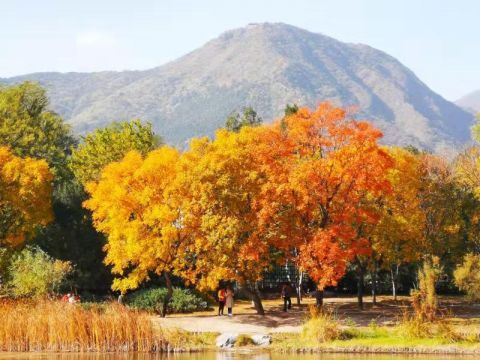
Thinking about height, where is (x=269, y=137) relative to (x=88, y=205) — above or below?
above

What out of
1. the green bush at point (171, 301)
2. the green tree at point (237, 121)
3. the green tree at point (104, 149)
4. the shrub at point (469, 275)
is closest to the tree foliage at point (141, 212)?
the green bush at point (171, 301)

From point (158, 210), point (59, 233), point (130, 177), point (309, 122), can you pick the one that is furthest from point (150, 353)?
point (59, 233)

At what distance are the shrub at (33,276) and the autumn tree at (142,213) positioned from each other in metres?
3.07

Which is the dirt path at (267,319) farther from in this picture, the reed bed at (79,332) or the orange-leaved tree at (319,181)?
the orange-leaved tree at (319,181)

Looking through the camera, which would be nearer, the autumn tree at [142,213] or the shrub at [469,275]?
the autumn tree at [142,213]

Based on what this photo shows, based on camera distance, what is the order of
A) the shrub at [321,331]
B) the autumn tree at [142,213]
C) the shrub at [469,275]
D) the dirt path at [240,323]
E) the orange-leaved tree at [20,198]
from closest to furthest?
1. the shrub at [321,331]
2. the dirt path at [240,323]
3. the autumn tree at [142,213]
4. the orange-leaved tree at [20,198]
5. the shrub at [469,275]

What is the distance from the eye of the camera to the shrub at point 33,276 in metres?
35.9

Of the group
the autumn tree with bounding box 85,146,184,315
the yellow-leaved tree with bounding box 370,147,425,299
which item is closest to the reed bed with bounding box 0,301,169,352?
the autumn tree with bounding box 85,146,184,315

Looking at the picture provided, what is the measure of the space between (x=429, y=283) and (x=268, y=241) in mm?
10659

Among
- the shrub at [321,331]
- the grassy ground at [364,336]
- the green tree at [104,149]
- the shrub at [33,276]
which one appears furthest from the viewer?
the green tree at [104,149]

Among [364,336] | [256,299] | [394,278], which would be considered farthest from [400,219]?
[364,336]

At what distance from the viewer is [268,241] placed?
38219mm

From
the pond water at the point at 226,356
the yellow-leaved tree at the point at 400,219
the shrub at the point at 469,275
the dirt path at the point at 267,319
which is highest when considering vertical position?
the yellow-leaved tree at the point at 400,219

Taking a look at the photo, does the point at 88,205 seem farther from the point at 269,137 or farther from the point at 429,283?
the point at 429,283
